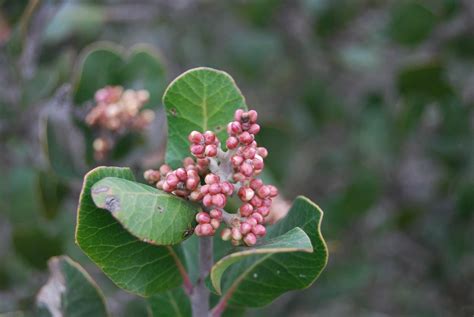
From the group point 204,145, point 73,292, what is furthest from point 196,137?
point 73,292

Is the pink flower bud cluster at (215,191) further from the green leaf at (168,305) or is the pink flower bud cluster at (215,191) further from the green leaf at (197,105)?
the green leaf at (168,305)

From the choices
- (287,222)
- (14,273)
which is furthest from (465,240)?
(14,273)

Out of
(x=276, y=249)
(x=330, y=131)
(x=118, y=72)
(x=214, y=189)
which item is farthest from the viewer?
(x=330, y=131)

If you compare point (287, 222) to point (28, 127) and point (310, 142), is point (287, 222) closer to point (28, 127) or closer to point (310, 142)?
point (28, 127)

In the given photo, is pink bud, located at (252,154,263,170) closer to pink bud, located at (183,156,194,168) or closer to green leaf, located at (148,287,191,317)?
pink bud, located at (183,156,194,168)

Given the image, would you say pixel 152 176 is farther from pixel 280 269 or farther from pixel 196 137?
pixel 280 269

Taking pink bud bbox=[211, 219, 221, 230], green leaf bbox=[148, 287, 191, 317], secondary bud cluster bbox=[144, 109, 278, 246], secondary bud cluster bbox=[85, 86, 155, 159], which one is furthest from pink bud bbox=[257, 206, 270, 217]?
secondary bud cluster bbox=[85, 86, 155, 159]
